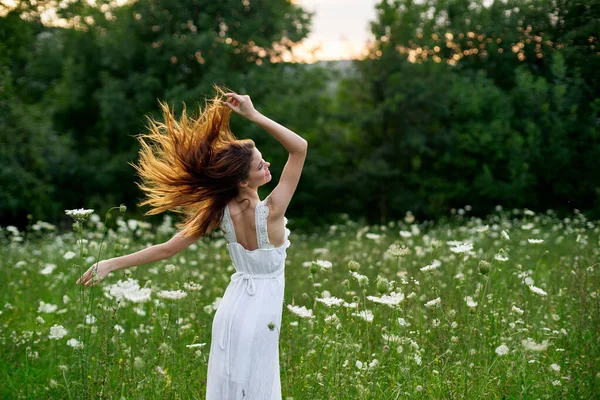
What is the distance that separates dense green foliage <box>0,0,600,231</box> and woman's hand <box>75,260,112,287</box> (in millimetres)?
15475

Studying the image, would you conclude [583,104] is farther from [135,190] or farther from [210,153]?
[135,190]

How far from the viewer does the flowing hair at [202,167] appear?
3.30m

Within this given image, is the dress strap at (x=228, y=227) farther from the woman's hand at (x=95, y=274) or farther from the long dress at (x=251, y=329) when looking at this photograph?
the woman's hand at (x=95, y=274)

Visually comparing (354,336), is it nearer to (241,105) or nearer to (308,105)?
(241,105)

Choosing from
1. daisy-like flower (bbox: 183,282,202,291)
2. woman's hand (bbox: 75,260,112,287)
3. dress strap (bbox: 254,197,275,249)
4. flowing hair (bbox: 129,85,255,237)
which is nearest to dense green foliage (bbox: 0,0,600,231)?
daisy-like flower (bbox: 183,282,202,291)

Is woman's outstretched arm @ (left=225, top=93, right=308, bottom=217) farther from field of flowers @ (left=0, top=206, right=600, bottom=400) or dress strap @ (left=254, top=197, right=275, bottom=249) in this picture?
field of flowers @ (left=0, top=206, right=600, bottom=400)

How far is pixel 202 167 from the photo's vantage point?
3.31m

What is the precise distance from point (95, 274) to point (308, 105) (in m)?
20.7

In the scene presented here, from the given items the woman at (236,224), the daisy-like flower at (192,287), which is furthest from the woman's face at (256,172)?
the daisy-like flower at (192,287)

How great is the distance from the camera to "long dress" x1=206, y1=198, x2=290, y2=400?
3078mm

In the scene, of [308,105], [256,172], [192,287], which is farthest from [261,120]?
[308,105]

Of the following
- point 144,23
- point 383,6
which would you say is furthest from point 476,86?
point 144,23

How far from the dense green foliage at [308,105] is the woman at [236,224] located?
1504cm

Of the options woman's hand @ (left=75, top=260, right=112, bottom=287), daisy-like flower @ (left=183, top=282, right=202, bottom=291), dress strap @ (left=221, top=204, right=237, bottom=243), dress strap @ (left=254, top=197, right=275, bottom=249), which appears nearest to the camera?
woman's hand @ (left=75, top=260, right=112, bottom=287)
